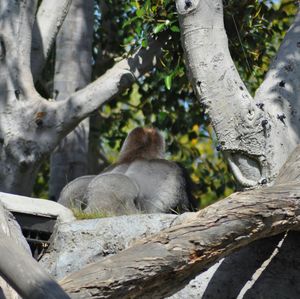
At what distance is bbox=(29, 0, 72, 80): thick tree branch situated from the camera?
7.48 metres

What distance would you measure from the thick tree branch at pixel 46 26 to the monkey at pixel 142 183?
1221 millimetres

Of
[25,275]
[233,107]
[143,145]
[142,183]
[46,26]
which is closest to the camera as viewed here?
[25,275]

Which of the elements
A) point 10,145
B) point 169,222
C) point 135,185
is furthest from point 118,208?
point 169,222

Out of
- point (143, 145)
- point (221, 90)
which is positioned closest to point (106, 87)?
point (221, 90)

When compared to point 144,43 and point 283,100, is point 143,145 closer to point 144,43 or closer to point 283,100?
point 144,43

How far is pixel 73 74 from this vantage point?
27.9ft

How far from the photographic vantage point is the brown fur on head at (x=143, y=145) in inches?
347

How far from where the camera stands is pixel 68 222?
5.99 m

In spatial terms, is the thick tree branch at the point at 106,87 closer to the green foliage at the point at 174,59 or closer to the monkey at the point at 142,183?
the green foliage at the point at 174,59

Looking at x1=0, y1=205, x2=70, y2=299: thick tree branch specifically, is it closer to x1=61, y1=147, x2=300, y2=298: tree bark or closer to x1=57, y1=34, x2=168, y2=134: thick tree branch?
x1=61, y1=147, x2=300, y2=298: tree bark

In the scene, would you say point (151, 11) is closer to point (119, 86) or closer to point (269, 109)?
point (119, 86)

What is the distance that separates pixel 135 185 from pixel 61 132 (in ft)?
3.99

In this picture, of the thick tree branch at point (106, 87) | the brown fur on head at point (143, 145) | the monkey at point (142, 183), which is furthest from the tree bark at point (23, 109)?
the brown fur on head at point (143, 145)

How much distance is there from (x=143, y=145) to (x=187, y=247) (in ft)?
15.4
